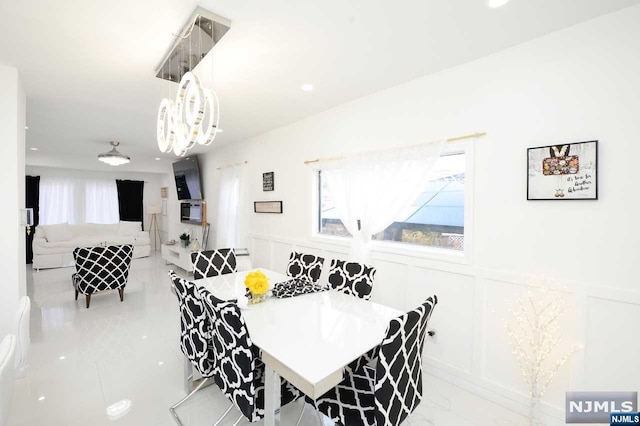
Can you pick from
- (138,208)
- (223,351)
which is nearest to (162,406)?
(223,351)

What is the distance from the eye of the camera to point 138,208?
8812 millimetres

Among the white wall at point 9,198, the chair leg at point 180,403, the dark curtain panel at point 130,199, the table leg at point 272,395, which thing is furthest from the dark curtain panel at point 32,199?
the table leg at point 272,395

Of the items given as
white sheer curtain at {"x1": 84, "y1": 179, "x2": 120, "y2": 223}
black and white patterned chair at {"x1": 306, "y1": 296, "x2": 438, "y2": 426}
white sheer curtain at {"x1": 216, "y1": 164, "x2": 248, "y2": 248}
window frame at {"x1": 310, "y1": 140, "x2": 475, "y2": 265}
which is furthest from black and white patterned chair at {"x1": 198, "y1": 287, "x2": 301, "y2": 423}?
white sheer curtain at {"x1": 84, "y1": 179, "x2": 120, "y2": 223}

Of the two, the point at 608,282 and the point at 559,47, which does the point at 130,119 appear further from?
the point at 608,282

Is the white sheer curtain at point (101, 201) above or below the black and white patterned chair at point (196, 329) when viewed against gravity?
above

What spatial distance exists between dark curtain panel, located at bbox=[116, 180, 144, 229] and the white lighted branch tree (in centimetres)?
971

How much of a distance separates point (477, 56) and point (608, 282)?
1810 mm

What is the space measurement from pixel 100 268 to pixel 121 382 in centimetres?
236

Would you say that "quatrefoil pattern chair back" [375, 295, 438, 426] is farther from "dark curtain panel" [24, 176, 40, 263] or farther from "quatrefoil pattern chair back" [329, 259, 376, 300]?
"dark curtain panel" [24, 176, 40, 263]

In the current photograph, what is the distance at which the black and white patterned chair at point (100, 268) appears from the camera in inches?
157

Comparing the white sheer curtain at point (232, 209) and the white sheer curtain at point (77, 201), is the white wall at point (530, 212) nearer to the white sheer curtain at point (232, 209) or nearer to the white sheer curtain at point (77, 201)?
the white sheer curtain at point (232, 209)

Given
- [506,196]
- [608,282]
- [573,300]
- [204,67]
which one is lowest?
[573,300]

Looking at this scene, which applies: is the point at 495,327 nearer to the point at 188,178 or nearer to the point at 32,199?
the point at 188,178
